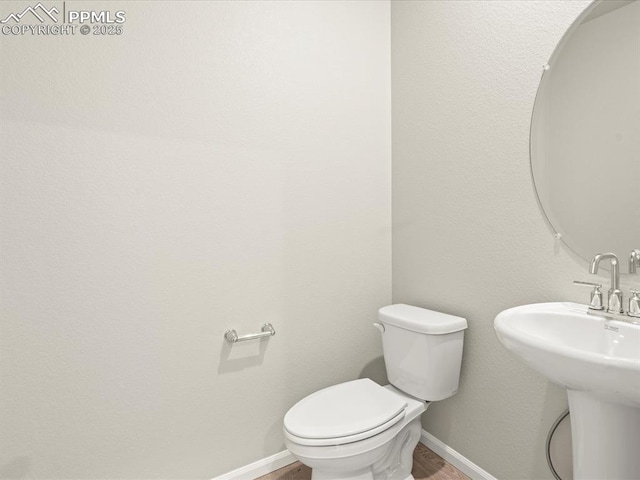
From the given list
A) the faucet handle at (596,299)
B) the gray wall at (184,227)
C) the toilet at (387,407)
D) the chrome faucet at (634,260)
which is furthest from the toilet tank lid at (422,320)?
the chrome faucet at (634,260)

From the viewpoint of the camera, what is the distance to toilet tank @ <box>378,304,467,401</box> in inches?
63.0

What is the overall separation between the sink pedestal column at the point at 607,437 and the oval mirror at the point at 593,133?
46cm

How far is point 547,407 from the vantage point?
1409 millimetres

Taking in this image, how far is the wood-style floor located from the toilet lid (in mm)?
458

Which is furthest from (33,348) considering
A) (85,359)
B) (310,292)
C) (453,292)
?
(453,292)

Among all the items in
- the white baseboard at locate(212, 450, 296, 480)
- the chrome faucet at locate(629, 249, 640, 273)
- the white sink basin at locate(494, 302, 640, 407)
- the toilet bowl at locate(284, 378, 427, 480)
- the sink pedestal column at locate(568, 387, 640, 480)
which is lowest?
the white baseboard at locate(212, 450, 296, 480)

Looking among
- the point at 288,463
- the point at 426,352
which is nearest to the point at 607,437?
the point at 426,352

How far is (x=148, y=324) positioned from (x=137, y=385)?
0.78 feet

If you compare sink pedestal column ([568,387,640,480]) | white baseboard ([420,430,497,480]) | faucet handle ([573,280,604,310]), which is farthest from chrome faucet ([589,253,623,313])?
white baseboard ([420,430,497,480])

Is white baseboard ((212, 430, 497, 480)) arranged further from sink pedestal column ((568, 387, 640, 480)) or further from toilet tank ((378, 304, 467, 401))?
sink pedestal column ((568, 387, 640, 480))

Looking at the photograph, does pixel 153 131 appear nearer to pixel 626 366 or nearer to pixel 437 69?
pixel 437 69

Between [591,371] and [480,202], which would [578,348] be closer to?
[591,371]

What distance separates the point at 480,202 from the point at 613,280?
22.2 inches

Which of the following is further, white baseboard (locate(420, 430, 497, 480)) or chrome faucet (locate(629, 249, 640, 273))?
white baseboard (locate(420, 430, 497, 480))
